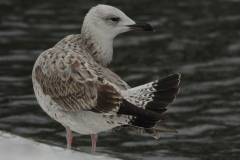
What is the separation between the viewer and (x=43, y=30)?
12.5 meters

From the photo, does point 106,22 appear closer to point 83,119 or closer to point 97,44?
point 97,44

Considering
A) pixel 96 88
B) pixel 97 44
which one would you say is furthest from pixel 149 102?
pixel 97 44

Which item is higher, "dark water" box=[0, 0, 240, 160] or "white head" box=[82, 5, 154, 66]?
"white head" box=[82, 5, 154, 66]

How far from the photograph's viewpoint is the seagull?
5.43 meters

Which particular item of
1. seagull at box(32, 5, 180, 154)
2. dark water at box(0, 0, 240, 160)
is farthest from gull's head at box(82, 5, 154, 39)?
A: dark water at box(0, 0, 240, 160)

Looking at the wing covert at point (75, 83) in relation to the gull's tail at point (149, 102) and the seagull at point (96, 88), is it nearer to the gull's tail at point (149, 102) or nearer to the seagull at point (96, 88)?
the seagull at point (96, 88)

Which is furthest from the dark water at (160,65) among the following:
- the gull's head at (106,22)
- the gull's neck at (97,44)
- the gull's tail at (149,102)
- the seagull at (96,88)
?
the gull's head at (106,22)

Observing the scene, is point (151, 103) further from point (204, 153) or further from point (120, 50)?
point (120, 50)

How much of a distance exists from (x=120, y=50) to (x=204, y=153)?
4733 mm

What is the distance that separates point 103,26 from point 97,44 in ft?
0.76

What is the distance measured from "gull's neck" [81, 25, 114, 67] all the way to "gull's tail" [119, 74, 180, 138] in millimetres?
758

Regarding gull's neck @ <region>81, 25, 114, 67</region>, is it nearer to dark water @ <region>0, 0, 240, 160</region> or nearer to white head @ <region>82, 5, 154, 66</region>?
white head @ <region>82, 5, 154, 66</region>

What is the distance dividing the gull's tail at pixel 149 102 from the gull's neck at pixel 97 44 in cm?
76

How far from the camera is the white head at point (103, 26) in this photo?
240 inches
